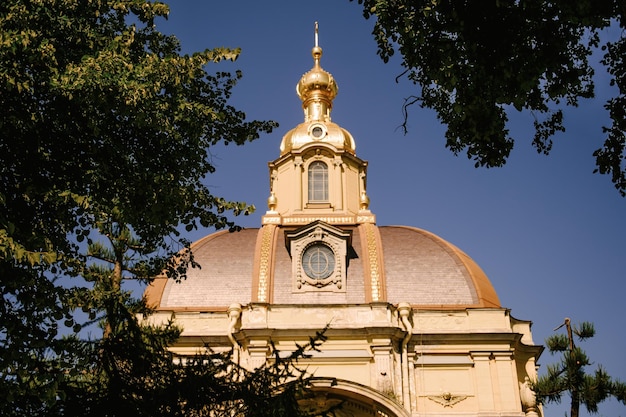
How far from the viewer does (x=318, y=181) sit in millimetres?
33375

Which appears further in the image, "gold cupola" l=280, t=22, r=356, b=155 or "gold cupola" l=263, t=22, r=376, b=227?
"gold cupola" l=280, t=22, r=356, b=155

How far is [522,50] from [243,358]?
17.3 metres

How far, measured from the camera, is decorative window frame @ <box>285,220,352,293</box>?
26422 millimetres

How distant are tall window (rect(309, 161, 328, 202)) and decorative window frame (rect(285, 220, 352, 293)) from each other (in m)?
5.43

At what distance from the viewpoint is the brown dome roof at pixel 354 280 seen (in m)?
26.2

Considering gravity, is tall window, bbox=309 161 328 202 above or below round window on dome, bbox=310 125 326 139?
below

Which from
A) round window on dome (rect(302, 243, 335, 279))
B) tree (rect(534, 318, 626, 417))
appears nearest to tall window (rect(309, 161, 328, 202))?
round window on dome (rect(302, 243, 335, 279))

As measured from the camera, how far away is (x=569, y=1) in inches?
344

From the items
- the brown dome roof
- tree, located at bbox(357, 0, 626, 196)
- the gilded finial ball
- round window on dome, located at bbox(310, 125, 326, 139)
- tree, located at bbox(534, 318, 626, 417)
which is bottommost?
tree, located at bbox(534, 318, 626, 417)

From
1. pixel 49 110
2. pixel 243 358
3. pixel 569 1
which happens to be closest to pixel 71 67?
pixel 49 110

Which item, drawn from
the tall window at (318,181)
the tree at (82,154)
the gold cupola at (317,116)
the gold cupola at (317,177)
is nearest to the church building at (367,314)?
the gold cupola at (317,177)

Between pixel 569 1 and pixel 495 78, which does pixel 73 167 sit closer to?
pixel 495 78

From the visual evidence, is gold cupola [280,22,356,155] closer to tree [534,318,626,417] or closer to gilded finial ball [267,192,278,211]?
gilded finial ball [267,192,278,211]

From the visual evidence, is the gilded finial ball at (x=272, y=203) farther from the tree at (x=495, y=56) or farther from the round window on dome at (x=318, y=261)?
the tree at (x=495, y=56)
